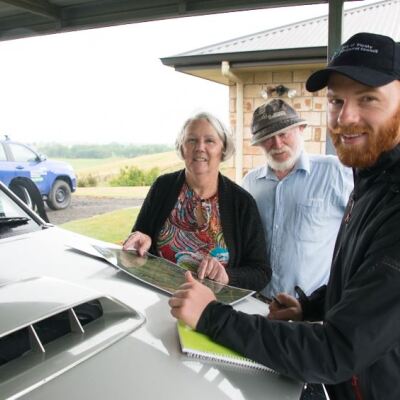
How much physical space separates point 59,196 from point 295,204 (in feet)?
28.3

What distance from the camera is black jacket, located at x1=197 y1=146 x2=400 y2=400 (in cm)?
86

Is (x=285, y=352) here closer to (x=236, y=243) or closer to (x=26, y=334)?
(x=26, y=334)

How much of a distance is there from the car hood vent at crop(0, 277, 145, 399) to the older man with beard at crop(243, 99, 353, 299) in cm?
112

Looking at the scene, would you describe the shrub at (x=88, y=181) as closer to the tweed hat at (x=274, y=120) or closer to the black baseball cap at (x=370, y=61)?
the tweed hat at (x=274, y=120)

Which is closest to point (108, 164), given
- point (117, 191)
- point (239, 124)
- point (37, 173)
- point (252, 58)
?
point (117, 191)

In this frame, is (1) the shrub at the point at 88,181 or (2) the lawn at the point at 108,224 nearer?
(2) the lawn at the point at 108,224

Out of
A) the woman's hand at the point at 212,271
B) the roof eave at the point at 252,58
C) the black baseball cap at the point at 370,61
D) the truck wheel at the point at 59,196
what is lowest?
the truck wheel at the point at 59,196

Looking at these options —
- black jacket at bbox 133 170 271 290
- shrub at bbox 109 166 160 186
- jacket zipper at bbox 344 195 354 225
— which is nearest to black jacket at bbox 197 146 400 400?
jacket zipper at bbox 344 195 354 225

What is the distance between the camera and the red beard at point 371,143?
1.08 m

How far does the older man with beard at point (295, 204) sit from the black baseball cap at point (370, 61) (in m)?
0.99

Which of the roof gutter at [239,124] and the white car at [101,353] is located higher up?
the roof gutter at [239,124]

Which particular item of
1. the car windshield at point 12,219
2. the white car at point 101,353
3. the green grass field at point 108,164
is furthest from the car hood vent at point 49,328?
the green grass field at point 108,164

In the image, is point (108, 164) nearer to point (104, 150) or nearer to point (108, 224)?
point (104, 150)

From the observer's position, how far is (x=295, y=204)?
219 centimetres
